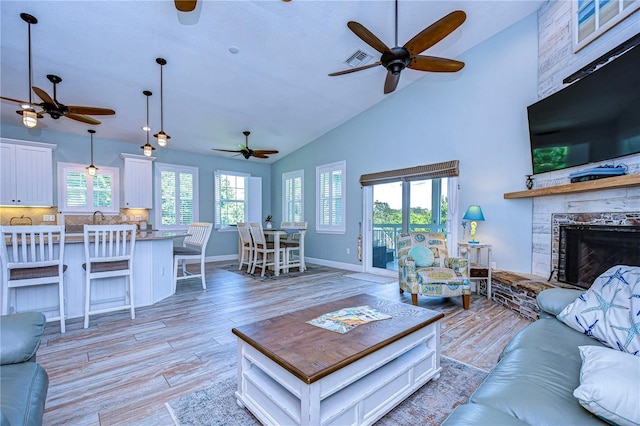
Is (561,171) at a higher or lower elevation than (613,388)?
higher

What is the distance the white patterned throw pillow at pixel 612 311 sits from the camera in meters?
1.40

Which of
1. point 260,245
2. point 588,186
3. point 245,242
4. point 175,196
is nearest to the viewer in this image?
point 588,186

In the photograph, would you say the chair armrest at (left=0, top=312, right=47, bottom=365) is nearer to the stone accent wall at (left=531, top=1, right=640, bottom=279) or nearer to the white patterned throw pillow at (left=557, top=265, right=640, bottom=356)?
the white patterned throw pillow at (left=557, top=265, right=640, bottom=356)

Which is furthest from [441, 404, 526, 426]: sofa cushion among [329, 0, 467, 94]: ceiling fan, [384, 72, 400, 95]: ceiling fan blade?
[384, 72, 400, 95]: ceiling fan blade

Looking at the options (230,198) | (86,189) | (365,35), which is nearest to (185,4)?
(365,35)

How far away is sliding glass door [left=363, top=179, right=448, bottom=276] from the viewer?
5027 mm

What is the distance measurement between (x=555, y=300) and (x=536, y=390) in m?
1.09

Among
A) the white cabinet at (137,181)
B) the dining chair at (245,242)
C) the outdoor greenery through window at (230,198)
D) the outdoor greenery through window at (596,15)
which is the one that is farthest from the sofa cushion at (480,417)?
the outdoor greenery through window at (230,198)

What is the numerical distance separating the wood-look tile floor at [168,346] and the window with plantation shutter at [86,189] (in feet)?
9.96

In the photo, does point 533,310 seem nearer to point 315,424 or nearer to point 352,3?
point 315,424

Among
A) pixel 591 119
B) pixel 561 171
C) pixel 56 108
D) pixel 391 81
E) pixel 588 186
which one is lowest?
pixel 588 186

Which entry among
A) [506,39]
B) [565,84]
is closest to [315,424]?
[565,84]

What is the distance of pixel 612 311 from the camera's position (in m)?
1.53

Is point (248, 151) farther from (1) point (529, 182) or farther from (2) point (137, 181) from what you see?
(1) point (529, 182)
